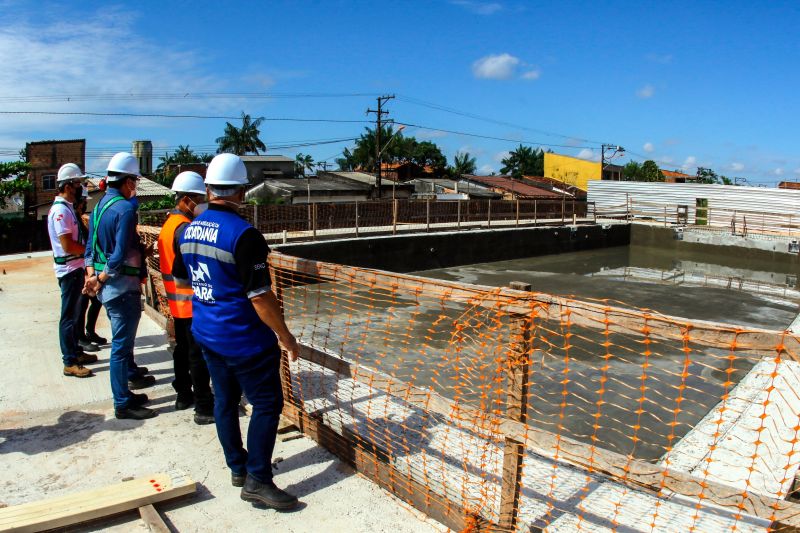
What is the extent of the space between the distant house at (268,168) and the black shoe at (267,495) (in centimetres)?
4419

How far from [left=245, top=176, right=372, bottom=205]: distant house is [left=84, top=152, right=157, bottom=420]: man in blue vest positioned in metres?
32.8

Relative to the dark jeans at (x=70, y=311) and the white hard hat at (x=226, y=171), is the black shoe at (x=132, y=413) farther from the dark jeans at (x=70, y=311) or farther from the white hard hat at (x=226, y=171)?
the white hard hat at (x=226, y=171)

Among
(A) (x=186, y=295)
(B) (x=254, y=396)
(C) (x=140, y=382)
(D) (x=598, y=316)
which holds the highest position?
(D) (x=598, y=316)

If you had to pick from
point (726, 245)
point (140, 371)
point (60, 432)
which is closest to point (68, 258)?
point (140, 371)

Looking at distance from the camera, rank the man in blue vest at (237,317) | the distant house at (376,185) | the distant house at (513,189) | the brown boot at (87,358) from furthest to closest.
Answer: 1. the distant house at (513,189)
2. the distant house at (376,185)
3. the brown boot at (87,358)
4. the man in blue vest at (237,317)

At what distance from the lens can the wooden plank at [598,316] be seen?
207 centimetres

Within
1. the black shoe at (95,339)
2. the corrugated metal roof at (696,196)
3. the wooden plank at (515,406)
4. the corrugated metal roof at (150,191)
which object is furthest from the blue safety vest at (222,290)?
the corrugated metal roof at (696,196)

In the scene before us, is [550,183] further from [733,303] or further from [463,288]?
[463,288]

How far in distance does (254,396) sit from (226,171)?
1098 millimetres

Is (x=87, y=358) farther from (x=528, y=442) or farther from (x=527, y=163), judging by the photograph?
(x=527, y=163)

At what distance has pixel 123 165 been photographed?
3.98m

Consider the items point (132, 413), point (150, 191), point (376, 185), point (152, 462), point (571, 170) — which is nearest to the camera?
point (152, 462)

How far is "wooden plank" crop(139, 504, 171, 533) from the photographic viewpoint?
2.68 m

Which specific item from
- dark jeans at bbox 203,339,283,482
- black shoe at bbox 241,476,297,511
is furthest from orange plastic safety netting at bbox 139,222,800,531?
dark jeans at bbox 203,339,283,482
